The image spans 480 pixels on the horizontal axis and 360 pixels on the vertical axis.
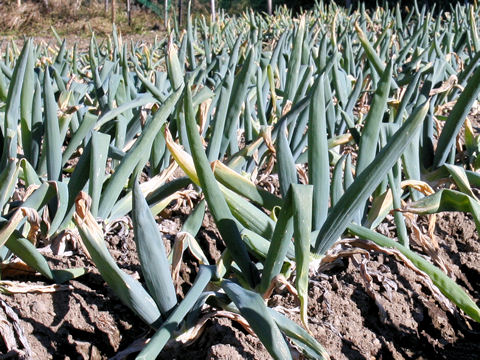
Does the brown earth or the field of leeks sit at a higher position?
the field of leeks

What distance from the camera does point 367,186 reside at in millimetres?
1032

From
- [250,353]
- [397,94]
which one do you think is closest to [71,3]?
[397,94]

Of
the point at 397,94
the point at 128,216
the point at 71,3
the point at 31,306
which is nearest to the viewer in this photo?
the point at 31,306

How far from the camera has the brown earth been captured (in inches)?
41.0

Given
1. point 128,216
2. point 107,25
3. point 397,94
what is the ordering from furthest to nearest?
1. point 107,25
2. point 397,94
3. point 128,216

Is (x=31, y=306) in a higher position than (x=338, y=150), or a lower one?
lower

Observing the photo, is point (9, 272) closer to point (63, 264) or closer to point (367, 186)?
point (63, 264)

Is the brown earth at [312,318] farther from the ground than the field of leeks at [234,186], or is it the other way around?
the field of leeks at [234,186]

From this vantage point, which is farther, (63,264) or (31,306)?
(63,264)

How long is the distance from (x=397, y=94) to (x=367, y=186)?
0.98 metres

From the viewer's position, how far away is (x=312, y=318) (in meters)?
1.10

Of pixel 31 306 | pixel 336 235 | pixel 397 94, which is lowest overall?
pixel 31 306

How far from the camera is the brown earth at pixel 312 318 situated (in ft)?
3.42

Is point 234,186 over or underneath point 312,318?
over
